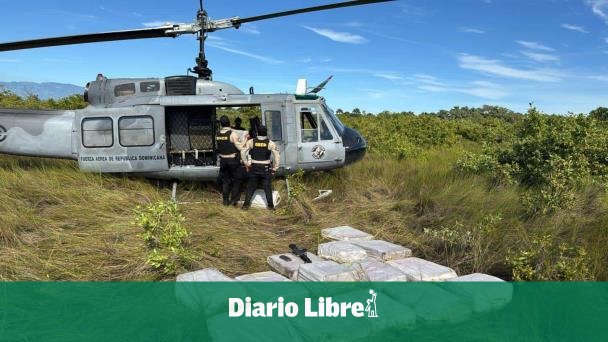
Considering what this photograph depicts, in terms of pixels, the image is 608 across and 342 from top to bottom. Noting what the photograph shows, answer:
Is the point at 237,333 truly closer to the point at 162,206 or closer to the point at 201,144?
the point at 162,206

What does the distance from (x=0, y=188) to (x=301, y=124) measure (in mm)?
5743

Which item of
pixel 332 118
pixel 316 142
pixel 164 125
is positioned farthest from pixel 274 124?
pixel 164 125

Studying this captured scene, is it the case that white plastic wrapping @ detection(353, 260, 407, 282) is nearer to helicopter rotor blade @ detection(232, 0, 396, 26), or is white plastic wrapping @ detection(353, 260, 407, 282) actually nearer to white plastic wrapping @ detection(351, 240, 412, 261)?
white plastic wrapping @ detection(351, 240, 412, 261)

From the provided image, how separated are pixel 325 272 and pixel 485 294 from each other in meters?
1.54

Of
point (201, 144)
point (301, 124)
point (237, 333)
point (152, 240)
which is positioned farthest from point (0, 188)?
point (237, 333)

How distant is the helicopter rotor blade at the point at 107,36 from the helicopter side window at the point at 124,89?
1363mm

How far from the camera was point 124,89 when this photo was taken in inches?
336

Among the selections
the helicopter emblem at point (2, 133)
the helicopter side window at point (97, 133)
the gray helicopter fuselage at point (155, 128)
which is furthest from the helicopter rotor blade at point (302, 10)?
the helicopter emblem at point (2, 133)

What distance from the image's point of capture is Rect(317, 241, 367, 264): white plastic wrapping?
4762mm

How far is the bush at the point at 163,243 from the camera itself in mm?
4441

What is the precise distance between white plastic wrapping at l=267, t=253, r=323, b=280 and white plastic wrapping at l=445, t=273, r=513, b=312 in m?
1.56

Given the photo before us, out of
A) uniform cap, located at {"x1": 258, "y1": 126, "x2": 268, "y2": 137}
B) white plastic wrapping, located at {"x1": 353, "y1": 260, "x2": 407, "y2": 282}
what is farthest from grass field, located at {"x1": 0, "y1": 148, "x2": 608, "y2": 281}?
uniform cap, located at {"x1": 258, "y1": 126, "x2": 268, "y2": 137}

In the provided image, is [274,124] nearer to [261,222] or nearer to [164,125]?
[164,125]

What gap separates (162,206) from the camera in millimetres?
5090
